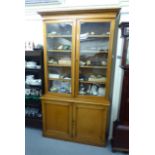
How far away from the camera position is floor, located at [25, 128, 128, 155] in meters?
2.18

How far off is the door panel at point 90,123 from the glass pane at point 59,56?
1.32 ft

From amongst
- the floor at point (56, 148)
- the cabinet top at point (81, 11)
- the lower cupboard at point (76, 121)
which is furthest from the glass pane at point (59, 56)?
the floor at point (56, 148)

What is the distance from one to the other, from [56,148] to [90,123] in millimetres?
629

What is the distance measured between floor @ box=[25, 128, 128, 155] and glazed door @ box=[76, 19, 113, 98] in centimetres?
79

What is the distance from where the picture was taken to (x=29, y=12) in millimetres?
2602

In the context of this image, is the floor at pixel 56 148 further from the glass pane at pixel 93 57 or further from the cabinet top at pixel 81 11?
the cabinet top at pixel 81 11

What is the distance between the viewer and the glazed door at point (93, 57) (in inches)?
84.7

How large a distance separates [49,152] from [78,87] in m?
1.03

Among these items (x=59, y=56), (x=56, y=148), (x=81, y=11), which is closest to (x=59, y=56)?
(x=59, y=56)

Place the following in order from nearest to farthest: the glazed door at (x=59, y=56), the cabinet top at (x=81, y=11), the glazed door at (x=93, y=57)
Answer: the cabinet top at (x=81, y=11), the glazed door at (x=93, y=57), the glazed door at (x=59, y=56)

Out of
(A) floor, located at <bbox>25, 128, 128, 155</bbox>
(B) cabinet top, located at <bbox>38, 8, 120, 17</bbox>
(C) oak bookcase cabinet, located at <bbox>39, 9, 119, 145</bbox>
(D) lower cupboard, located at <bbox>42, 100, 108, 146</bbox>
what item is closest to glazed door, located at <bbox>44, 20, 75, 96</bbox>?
(C) oak bookcase cabinet, located at <bbox>39, 9, 119, 145</bbox>
